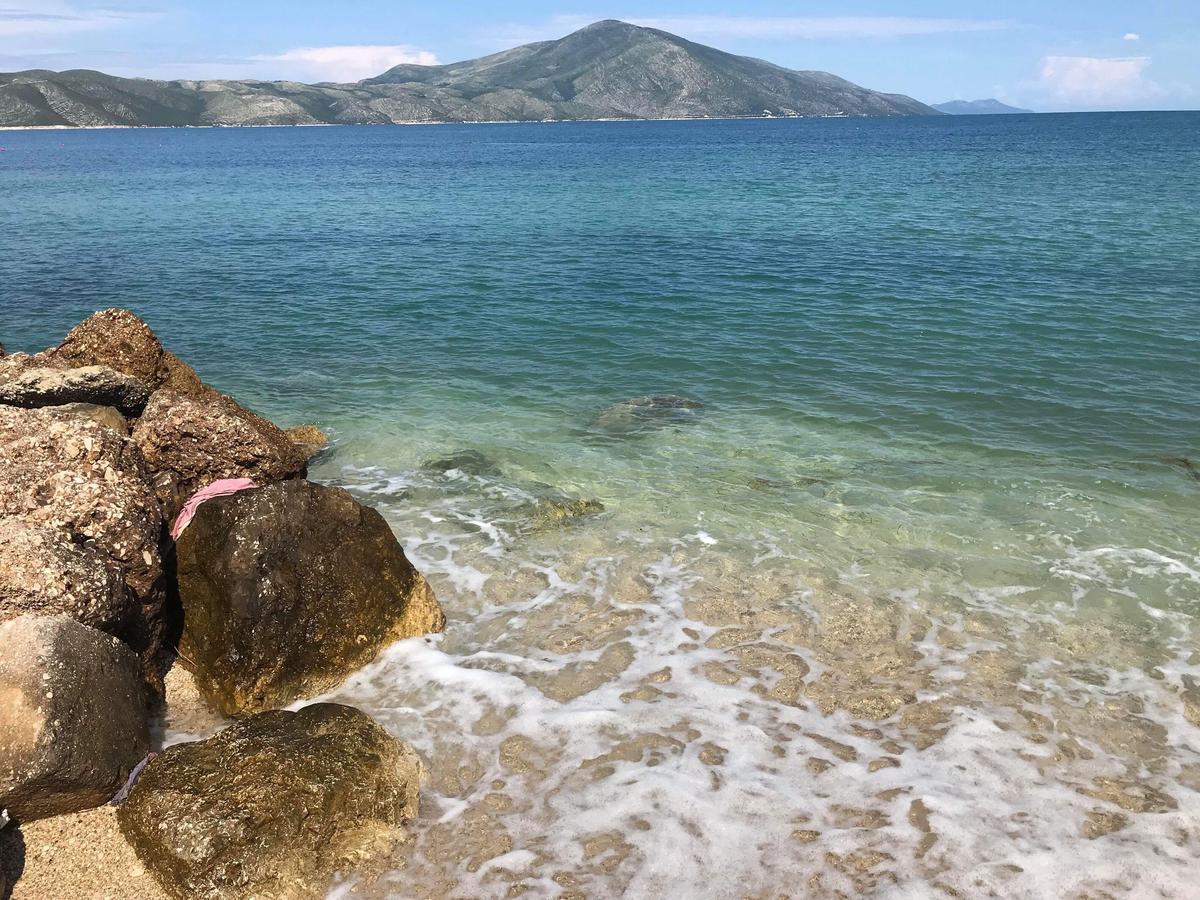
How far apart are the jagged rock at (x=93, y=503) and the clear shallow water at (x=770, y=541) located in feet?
7.27

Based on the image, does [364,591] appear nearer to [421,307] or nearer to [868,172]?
[421,307]

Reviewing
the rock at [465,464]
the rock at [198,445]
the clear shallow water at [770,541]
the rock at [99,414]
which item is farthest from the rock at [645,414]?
the rock at [99,414]

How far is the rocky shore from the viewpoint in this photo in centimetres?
618

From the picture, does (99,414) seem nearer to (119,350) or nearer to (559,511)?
(119,350)

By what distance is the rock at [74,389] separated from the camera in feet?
39.0

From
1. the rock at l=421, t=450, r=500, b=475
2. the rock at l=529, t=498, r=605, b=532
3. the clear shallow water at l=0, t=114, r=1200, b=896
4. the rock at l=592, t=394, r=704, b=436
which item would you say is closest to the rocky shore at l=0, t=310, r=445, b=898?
the clear shallow water at l=0, t=114, r=1200, b=896


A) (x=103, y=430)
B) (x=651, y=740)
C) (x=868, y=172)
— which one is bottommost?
(x=651, y=740)

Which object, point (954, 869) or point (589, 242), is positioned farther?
point (589, 242)

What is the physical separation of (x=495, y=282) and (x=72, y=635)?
24.8m

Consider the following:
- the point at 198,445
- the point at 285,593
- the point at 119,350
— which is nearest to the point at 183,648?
the point at 285,593

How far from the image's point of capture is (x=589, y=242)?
126 ft

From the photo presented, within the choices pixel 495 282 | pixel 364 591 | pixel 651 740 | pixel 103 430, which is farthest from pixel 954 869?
pixel 495 282

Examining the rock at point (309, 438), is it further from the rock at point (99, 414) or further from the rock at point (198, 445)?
the rock at point (198, 445)

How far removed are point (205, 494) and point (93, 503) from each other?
2091mm
